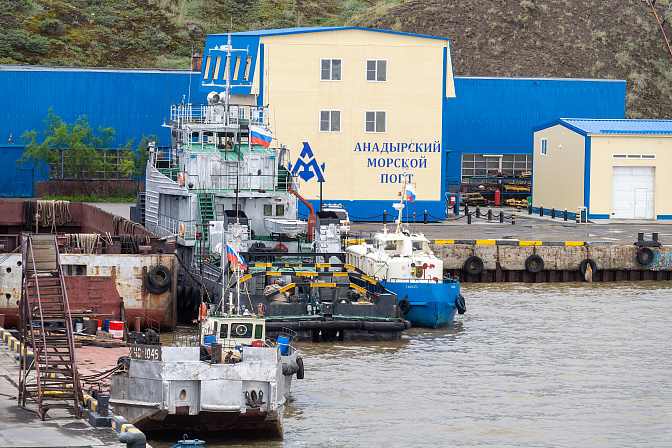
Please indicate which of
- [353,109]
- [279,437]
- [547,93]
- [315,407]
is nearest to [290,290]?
[315,407]

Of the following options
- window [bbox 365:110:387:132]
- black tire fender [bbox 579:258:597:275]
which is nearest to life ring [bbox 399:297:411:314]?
black tire fender [bbox 579:258:597:275]

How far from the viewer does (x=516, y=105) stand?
72500 mm

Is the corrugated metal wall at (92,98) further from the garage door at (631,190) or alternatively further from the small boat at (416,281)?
the small boat at (416,281)

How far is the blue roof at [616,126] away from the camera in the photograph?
6003cm

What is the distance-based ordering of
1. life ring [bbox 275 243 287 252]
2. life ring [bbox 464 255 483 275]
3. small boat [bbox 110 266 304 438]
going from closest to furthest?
small boat [bbox 110 266 304 438], life ring [bbox 275 243 287 252], life ring [bbox 464 255 483 275]

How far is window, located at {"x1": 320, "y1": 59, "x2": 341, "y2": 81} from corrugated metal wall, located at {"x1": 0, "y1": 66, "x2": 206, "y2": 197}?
1048 cm

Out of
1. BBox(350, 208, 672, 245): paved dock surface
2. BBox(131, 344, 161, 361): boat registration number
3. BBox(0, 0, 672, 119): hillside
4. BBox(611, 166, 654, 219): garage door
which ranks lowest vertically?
BBox(131, 344, 161, 361): boat registration number

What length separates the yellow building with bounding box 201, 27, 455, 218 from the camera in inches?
2276

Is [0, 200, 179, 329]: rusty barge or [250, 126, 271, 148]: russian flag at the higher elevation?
[250, 126, 271, 148]: russian flag

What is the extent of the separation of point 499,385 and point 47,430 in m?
12.6

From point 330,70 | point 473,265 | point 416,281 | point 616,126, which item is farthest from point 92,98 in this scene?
point 416,281

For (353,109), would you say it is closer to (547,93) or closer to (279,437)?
(547,93)

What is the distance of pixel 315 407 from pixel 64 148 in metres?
42.9

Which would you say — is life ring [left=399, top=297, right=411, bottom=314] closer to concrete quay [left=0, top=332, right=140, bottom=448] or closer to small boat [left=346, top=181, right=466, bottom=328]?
small boat [left=346, top=181, right=466, bottom=328]
